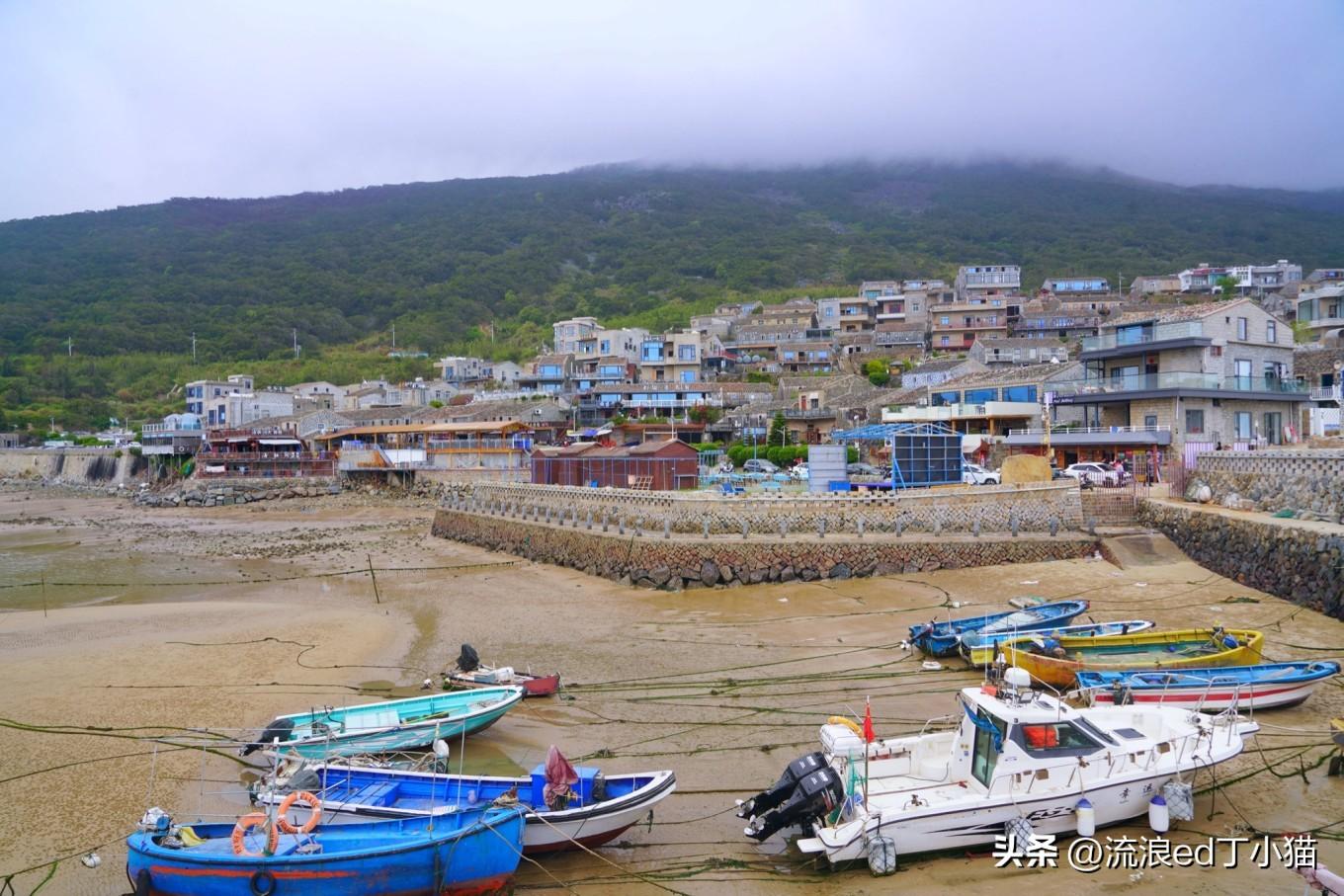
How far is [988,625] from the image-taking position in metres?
18.7

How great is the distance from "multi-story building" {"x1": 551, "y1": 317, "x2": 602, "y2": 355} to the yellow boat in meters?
81.0

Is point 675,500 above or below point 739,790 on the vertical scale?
above

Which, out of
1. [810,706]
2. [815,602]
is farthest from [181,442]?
[810,706]

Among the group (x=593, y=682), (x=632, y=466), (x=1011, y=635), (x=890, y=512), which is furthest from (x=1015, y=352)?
(x=593, y=682)

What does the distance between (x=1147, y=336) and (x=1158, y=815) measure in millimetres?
32071

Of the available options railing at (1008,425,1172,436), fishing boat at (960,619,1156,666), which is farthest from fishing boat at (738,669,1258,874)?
railing at (1008,425,1172,436)

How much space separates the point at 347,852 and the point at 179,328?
461ft

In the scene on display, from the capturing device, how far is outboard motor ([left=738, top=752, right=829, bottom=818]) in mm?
10547

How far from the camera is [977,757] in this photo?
10789 millimetres

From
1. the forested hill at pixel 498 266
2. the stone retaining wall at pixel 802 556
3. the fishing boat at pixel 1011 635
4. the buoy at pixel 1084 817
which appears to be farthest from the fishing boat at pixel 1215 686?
the forested hill at pixel 498 266

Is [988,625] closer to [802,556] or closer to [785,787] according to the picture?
[802,556]

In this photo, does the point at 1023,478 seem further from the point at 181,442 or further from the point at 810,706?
the point at 181,442

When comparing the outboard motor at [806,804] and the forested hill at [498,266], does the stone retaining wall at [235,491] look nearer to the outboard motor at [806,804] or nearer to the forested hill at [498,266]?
the forested hill at [498,266]

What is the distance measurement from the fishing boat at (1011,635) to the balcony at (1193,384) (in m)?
20.6
